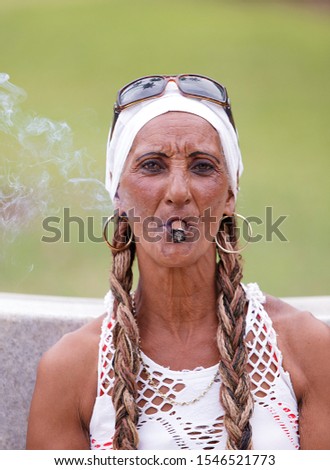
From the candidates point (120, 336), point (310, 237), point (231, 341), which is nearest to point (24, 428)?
point (120, 336)

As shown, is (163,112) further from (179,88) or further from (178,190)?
(178,190)

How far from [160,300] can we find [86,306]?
85 centimetres

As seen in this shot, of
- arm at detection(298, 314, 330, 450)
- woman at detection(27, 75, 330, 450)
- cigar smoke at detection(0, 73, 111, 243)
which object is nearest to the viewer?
woman at detection(27, 75, 330, 450)

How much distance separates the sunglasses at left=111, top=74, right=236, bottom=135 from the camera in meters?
3.20

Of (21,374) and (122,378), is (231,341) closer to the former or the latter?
(122,378)

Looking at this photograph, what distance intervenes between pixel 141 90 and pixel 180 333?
0.92 metres

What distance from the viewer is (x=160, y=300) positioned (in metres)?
3.31

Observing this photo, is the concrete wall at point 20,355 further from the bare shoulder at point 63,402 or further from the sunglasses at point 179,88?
the sunglasses at point 179,88

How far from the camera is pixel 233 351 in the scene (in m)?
3.24

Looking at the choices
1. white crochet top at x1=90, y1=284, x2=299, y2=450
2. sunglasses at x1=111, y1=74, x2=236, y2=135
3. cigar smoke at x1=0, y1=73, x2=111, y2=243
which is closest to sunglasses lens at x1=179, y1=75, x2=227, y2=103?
sunglasses at x1=111, y1=74, x2=236, y2=135

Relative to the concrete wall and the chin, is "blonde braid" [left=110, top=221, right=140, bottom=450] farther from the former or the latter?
the concrete wall

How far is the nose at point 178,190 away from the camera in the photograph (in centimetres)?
304

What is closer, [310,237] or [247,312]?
[247,312]

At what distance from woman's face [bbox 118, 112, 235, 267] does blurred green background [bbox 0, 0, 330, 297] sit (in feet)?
17.8
